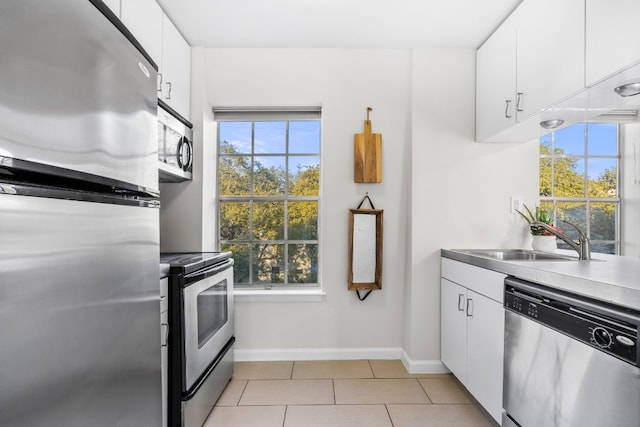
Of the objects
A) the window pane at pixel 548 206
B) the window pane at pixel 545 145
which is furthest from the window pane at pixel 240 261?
the window pane at pixel 545 145

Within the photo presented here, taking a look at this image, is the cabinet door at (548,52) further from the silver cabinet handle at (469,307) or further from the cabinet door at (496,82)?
the silver cabinet handle at (469,307)

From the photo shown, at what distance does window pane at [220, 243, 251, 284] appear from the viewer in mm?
3123

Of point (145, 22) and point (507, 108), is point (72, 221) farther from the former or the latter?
point (507, 108)

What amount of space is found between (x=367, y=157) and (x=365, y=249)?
71cm

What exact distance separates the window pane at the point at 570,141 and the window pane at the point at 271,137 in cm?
212

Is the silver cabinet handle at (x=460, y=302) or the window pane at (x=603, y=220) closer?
the silver cabinet handle at (x=460, y=302)

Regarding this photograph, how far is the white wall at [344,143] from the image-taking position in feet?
9.41

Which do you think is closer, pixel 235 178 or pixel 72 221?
pixel 72 221

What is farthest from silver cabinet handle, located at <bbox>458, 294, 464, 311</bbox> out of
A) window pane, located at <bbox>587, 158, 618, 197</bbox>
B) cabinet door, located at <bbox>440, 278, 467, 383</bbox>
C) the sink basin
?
window pane, located at <bbox>587, 158, 618, 197</bbox>

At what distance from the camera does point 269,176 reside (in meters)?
3.15

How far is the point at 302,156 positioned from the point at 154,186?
208cm

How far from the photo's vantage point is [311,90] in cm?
300

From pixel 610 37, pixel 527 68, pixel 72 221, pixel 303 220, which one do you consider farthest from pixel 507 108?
pixel 72 221

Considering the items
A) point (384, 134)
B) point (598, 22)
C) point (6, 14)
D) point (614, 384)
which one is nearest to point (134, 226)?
point (6, 14)
